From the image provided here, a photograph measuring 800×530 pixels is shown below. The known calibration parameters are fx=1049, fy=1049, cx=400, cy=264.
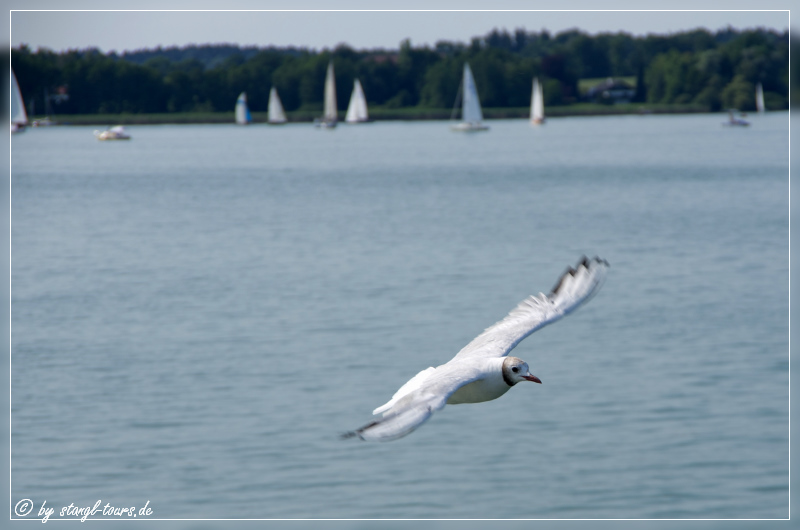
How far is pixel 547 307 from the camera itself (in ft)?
39.9

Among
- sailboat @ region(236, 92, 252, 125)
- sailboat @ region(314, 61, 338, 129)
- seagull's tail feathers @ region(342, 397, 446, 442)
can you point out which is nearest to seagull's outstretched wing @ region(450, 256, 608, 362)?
seagull's tail feathers @ region(342, 397, 446, 442)

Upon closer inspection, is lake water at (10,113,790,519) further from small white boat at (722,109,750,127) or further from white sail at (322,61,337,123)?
small white boat at (722,109,750,127)

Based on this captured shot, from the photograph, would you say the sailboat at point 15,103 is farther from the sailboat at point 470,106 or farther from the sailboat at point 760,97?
the sailboat at point 760,97

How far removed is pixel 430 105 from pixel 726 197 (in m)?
102

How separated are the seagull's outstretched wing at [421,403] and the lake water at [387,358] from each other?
9594 millimetres

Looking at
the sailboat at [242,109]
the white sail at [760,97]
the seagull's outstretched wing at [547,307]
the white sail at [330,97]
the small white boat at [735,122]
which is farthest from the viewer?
the sailboat at [242,109]

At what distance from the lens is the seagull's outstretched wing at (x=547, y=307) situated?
1160 cm

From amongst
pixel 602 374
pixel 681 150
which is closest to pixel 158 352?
pixel 602 374

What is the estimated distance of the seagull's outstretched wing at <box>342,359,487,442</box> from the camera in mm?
7840

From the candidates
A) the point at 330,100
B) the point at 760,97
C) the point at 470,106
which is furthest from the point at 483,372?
the point at 760,97

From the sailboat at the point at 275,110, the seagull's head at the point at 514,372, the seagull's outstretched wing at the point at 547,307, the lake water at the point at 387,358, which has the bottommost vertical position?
the lake water at the point at 387,358

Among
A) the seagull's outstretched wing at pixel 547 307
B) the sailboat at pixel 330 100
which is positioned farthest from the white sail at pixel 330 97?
the seagull's outstretched wing at pixel 547 307

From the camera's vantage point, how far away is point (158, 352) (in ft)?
94.0

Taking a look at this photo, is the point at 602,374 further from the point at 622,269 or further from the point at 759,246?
the point at 759,246
